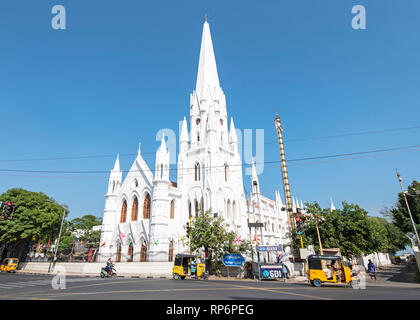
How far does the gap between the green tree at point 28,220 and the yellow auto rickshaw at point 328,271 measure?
119 feet

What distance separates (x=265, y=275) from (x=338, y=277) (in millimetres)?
6428

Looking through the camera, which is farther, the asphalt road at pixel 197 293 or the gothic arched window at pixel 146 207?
the gothic arched window at pixel 146 207

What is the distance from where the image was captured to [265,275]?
19.1 meters

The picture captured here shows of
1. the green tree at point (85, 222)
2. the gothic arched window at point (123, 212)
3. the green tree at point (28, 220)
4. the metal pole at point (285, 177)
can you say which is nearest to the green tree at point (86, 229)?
the green tree at point (85, 222)

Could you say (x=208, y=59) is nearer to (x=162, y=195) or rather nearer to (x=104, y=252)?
(x=162, y=195)

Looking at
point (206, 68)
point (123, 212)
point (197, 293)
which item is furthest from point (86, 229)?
point (197, 293)

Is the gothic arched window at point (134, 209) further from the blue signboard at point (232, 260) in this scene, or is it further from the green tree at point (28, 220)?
the blue signboard at point (232, 260)

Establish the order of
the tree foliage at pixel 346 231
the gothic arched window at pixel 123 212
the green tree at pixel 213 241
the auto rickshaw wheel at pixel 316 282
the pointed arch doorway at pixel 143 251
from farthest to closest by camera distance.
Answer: the gothic arched window at pixel 123 212 < the pointed arch doorway at pixel 143 251 < the tree foliage at pixel 346 231 < the green tree at pixel 213 241 < the auto rickshaw wheel at pixel 316 282

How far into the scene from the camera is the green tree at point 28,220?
1311 inches

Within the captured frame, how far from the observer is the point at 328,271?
45.1ft

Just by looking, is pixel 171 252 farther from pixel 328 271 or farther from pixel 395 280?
pixel 395 280

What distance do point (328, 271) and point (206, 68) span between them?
38048mm
